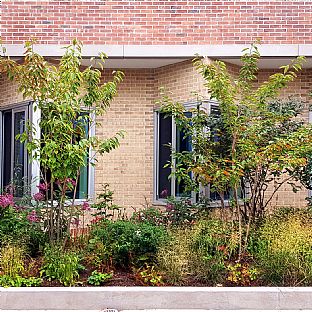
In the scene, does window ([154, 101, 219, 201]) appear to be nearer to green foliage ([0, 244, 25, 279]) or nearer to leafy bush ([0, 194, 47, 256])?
leafy bush ([0, 194, 47, 256])

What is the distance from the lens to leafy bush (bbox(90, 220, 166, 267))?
711 cm

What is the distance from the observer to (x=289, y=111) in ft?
28.3

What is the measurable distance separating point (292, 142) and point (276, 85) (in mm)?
1078

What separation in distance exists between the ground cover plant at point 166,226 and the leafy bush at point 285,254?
0.04 ft

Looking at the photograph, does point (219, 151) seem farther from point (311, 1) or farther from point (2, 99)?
point (2, 99)

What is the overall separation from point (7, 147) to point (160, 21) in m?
4.05

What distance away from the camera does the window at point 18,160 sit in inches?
383

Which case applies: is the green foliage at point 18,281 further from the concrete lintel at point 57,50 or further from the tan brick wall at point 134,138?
the concrete lintel at point 57,50

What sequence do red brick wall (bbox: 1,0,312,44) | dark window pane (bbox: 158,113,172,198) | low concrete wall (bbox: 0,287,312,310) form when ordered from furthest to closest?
1. dark window pane (bbox: 158,113,172,198)
2. red brick wall (bbox: 1,0,312,44)
3. low concrete wall (bbox: 0,287,312,310)

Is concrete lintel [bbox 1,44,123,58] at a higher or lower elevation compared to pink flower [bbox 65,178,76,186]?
higher

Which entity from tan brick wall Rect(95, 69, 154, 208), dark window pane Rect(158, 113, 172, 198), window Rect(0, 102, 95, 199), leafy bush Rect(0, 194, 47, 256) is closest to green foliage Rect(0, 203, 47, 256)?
leafy bush Rect(0, 194, 47, 256)

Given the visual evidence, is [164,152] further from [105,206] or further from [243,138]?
[243,138]

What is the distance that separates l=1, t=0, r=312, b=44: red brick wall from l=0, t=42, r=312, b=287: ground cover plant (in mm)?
1752

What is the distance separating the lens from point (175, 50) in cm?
991
